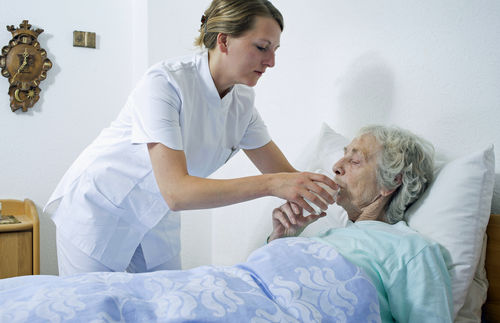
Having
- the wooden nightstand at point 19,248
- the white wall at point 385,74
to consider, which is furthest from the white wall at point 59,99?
the white wall at point 385,74

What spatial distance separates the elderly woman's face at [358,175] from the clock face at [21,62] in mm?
2154

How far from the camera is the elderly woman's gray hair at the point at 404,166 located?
1.30 meters

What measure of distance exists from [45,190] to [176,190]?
205 centimetres

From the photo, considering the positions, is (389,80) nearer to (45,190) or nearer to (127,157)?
(127,157)

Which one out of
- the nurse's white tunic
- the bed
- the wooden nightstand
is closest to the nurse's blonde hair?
the nurse's white tunic

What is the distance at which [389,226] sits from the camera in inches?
49.9

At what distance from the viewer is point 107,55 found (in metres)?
2.98

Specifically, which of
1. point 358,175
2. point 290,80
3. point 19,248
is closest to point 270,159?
point 358,175

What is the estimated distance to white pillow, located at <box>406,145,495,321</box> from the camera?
1104mm

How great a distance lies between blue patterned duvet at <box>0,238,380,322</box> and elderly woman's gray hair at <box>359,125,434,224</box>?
15.1 inches

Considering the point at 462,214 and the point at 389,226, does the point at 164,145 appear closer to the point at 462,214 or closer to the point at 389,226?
the point at 389,226

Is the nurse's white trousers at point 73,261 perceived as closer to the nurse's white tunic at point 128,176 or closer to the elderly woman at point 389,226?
the nurse's white tunic at point 128,176

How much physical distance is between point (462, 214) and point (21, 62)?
2566 millimetres

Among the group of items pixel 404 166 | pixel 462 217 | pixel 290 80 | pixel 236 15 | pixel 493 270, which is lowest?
pixel 493 270
